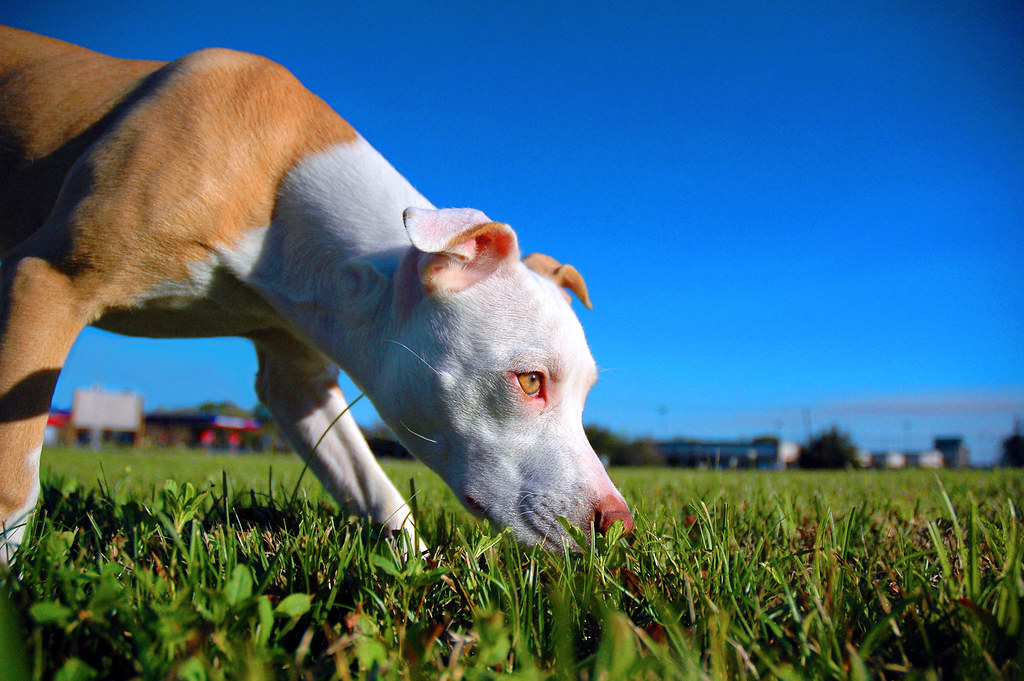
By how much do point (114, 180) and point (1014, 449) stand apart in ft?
91.7

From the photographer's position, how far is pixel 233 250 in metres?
2.97

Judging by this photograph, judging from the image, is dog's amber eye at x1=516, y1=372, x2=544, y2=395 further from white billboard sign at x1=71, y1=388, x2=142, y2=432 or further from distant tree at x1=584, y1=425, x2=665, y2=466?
white billboard sign at x1=71, y1=388, x2=142, y2=432

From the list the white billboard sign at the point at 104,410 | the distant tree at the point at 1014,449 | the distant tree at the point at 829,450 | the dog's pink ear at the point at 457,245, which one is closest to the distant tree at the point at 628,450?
the distant tree at the point at 829,450

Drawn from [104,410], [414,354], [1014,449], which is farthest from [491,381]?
[104,410]

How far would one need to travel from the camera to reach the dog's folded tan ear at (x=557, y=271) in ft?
11.4

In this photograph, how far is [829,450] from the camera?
43688 millimetres

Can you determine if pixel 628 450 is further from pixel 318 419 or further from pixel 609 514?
pixel 609 514

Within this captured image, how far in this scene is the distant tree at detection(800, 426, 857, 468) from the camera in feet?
141

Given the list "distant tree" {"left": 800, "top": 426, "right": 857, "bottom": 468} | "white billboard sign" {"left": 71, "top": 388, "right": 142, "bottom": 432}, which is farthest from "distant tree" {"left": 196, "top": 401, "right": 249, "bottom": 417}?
"distant tree" {"left": 800, "top": 426, "right": 857, "bottom": 468}

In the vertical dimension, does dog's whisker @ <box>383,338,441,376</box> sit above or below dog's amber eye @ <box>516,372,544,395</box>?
above

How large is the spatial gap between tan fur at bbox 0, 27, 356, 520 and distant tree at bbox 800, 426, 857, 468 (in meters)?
45.8

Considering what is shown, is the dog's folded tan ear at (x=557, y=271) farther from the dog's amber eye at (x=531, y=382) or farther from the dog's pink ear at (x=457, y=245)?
the dog's amber eye at (x=531, y=382)

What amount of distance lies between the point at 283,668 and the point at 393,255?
2.05 meters

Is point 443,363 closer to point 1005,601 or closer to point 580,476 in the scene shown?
point 580,476
